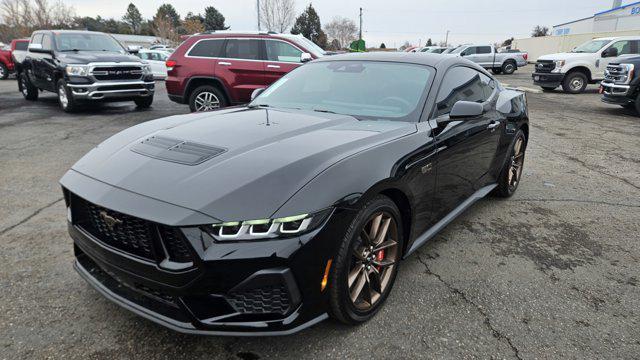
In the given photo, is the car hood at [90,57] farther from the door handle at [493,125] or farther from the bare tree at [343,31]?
the bare tree at [343,31]

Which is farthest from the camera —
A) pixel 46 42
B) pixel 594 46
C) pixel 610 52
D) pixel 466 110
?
pixel 594 46

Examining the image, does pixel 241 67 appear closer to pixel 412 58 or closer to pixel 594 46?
pixel 412 58

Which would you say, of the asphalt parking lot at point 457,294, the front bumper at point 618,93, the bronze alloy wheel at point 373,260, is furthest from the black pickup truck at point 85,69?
the front bumper at point 618,93

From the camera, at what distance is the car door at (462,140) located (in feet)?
9.95

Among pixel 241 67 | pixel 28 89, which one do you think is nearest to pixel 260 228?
pixel 241 67

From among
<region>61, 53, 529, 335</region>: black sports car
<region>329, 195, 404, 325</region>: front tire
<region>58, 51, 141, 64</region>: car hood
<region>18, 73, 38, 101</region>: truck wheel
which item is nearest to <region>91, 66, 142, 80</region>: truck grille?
<region>58, 51, 141, 64</region>: car hood

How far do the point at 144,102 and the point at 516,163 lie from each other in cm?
918

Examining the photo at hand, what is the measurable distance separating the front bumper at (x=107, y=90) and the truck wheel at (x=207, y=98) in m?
2.14

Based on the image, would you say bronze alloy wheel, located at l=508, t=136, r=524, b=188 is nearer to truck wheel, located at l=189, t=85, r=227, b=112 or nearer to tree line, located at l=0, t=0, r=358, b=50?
truck wheel, located at l=189, t=85, r=227, b=112

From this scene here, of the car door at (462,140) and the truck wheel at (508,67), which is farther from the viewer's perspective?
the truck wheel at (508,67)

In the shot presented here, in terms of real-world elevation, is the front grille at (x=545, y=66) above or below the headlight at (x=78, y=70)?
below

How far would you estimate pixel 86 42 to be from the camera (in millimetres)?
10016

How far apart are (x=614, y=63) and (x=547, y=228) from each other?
969cm

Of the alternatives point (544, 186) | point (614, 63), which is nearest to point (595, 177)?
point (544, 186)
